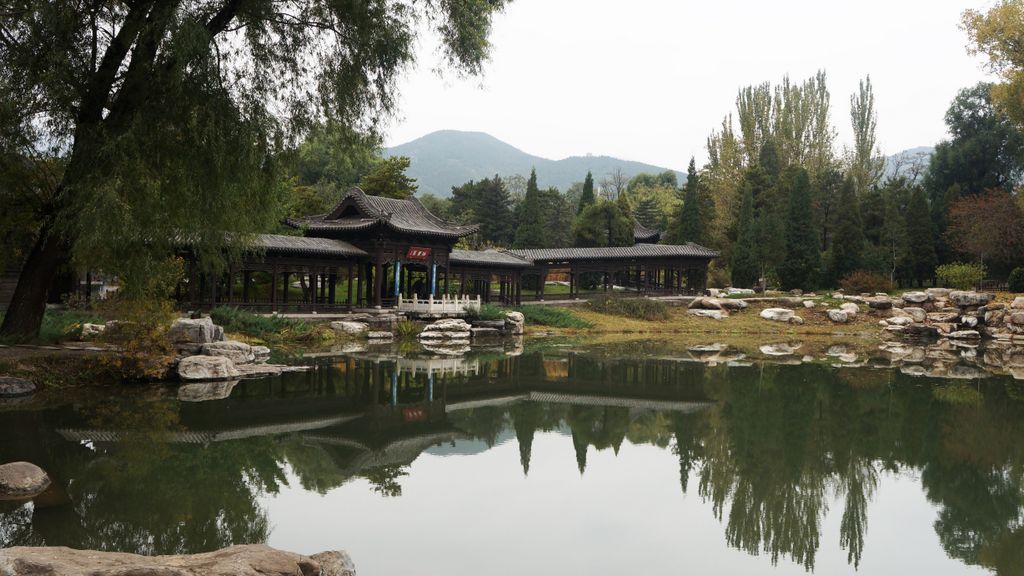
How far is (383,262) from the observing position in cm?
2831

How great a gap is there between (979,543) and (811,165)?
158 feet

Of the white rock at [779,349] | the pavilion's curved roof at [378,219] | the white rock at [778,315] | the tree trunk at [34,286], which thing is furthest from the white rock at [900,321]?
the tree trunk at [34,286]

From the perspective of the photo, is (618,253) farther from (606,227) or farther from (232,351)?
(232,351)

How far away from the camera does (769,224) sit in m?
39.0

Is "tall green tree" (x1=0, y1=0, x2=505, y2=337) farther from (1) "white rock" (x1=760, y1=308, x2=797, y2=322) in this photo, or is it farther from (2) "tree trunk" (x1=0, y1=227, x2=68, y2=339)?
(1) "white rock" (x1=760, y1=308, x2=797, y2=322)

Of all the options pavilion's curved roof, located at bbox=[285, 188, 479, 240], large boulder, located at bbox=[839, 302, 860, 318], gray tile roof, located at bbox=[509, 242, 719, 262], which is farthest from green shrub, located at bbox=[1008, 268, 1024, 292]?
pavilion's curved roof, located at bbox=[285, 188, 479, 240]

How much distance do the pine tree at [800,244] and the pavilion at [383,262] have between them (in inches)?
171

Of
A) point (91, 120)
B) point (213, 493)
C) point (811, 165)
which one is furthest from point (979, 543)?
point (811, 165)

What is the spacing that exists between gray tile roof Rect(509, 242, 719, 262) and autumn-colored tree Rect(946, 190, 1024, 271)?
38.4 ft

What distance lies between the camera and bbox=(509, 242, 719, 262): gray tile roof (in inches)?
1454

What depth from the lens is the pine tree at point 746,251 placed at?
3922 cm

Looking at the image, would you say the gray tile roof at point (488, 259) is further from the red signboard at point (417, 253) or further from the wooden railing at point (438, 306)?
the wooden railing at point (438, 306)

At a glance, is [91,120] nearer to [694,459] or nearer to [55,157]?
[55,157]

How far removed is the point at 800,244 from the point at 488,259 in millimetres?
17370
